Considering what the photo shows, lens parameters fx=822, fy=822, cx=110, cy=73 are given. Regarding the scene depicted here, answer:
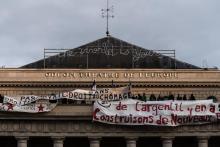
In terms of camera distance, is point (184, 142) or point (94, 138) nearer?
point (94, 138)

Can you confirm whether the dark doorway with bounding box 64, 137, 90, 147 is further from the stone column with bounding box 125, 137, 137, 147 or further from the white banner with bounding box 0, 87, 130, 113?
the stone column with bounding box 125, 137, 137, 147

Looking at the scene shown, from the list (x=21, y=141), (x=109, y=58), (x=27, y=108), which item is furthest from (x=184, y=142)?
(x=109, y=58)

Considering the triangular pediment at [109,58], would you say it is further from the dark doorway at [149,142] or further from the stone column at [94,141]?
the stone column at [94,141]

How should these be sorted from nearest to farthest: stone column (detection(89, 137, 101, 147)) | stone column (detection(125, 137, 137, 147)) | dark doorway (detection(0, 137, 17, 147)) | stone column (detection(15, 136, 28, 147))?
stone column (detection(15, 136, 28, 147)), stone column (detection(89, 137, 101, 147)), stone column (detection(125, 137, 137, 147)), dark doorway (detection(0, 137, 17, 147))

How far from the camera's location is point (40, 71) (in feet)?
320

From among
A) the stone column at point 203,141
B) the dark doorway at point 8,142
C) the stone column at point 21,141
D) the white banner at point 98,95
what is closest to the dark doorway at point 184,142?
the stone column at point 203,141

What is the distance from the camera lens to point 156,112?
80.4 meters

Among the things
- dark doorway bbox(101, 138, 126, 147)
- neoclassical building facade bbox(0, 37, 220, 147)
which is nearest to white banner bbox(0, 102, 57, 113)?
neoclassical building facade bbox(0, 37, 220, 147)

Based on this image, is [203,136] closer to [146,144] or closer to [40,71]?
[146,144]

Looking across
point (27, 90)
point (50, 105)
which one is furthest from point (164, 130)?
point (27, 90)

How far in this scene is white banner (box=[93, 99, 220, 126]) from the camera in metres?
80.1

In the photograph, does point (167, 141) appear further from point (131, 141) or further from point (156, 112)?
point (131, 141)

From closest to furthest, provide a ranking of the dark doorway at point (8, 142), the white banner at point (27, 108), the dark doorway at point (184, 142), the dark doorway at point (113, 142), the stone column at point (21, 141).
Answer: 1. the white banner at point (27, 108)
2. the stone column at point (21, 141)
3. the dark doorway at point (8, 142)
4. the dark doorway at point (184, 142)
5. the dark doorway at point (113, 142)

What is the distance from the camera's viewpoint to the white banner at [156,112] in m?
80.1
